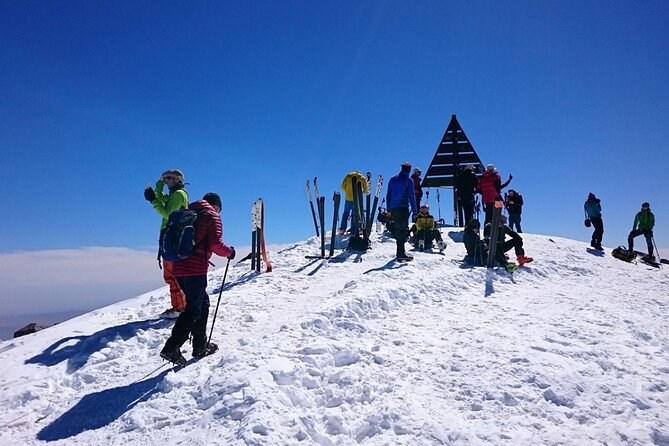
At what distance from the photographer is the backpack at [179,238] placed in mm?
4301

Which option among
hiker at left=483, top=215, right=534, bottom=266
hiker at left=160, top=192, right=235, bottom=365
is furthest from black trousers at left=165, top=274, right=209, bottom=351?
hiker at left=483, top=215, right=534, bottom=266

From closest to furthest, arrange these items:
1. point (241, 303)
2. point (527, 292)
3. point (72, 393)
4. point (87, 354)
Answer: point (72, 393), point (87, 354), point (241, 303), point (527, 292)

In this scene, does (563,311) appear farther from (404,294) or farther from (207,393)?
(207,393)

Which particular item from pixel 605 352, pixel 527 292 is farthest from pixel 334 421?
pixel 527 292

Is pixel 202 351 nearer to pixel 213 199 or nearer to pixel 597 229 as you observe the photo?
pixel 213 199

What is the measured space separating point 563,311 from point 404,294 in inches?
106

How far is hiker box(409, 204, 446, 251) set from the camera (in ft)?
39.6

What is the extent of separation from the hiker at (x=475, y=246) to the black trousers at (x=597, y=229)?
24.6 feet

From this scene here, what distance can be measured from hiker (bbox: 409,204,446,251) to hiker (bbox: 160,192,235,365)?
8450 mm

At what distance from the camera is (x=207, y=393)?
143 inches

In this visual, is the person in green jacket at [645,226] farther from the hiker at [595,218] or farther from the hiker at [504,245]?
the hiker at [504,245]

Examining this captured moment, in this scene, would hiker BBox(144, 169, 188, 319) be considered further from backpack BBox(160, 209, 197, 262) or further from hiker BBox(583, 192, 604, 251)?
hiker BBox(583, 192, 604, 251)

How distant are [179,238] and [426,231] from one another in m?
9.23

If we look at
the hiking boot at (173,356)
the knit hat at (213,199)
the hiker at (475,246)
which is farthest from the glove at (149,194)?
the hiker at (475,246)
